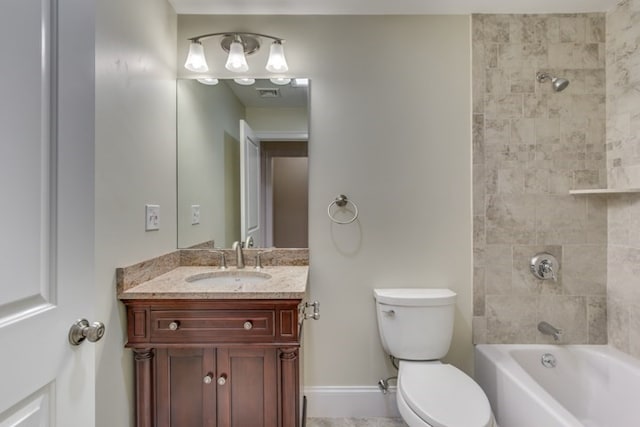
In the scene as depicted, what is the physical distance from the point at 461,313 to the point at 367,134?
46.9 inches

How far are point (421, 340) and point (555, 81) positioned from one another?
1.60 metres

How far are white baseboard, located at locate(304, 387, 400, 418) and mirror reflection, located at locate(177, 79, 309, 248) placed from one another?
35.0 inches

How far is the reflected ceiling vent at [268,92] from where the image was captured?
1.86m

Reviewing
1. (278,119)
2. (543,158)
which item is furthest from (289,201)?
(543,158)

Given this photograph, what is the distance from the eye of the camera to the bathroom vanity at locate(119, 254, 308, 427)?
4.23ft

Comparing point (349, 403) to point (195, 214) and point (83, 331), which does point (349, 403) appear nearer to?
point (195, 214)

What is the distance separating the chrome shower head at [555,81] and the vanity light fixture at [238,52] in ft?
4.78

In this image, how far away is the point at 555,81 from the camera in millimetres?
1756

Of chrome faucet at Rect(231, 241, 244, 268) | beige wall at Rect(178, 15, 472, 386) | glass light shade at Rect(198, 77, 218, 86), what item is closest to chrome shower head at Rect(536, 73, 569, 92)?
beige wall at Rect(178, 15, 472, 386)

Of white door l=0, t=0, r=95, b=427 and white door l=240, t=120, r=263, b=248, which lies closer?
white door l=0, t=0, r=95, b=427

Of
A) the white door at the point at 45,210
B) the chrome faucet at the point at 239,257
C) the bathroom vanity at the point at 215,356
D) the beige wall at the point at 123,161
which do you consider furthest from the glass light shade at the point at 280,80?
the bathroom vanity at the point at 215,356

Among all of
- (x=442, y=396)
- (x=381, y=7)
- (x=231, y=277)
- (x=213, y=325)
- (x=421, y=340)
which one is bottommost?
(x=442, y=396)

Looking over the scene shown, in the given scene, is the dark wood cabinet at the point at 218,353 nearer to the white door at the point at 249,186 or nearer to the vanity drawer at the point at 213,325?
the vanity drawer at the point at 213,325

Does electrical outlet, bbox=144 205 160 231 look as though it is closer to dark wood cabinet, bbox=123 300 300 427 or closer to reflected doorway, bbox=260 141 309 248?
dark wood cabinet, bbox=123 300 300 427
